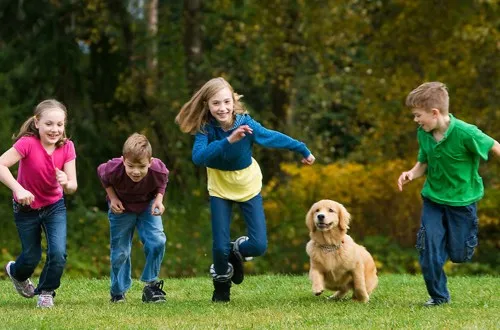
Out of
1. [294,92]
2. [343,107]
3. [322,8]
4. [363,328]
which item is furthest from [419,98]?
[343,107]

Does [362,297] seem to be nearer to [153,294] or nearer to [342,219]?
[342,219]

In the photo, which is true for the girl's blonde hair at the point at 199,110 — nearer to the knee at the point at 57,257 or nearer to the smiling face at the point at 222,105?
the smiling face at the point at 222,105

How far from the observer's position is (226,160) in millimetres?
9422

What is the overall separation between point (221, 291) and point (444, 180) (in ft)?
7.16

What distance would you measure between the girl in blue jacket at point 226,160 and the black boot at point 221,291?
0.07 feet

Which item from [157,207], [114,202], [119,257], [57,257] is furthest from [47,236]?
[157,207]

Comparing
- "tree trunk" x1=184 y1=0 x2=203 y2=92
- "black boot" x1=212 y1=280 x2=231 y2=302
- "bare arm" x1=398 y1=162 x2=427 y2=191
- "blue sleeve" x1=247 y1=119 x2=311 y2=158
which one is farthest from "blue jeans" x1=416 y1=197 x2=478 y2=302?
"tree trunk" x1=184 y1=0 x2=203 y2=92

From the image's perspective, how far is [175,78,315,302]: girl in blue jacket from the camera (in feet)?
30.8

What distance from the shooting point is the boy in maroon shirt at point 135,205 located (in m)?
9.48

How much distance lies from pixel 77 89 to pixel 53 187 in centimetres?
1019

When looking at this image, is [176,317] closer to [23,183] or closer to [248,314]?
[248,314]

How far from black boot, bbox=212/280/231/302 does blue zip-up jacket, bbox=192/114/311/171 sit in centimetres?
104

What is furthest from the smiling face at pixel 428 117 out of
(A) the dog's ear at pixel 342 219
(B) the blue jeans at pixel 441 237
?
(A) the dog's ear at pixel 342 219

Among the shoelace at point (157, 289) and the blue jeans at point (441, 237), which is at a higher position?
the blue jeans at point (441, 237)
